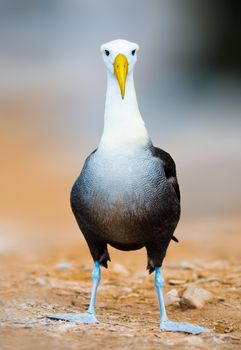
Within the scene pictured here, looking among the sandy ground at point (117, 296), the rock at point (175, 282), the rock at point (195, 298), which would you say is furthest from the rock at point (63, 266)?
the rock at point (195, 298)

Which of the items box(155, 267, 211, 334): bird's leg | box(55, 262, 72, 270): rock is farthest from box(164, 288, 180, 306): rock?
box(55, 262, 72, 270): rock

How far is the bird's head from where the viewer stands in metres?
6.32

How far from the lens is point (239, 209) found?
13.4 metres

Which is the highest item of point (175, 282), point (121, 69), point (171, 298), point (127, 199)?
point (121, 69)

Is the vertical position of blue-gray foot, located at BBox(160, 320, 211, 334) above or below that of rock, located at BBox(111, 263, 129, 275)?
above

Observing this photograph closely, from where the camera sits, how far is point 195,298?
7.59 meters

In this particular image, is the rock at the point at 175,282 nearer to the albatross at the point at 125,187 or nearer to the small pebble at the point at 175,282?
the small pebble at the point at 175,282

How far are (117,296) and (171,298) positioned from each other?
0.65 meters

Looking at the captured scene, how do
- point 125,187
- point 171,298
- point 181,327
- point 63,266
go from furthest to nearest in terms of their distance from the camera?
point 63,266 → point 171,298 → point 181,327 → point 125,187

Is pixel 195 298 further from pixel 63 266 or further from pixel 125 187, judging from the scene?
pixel 63 266

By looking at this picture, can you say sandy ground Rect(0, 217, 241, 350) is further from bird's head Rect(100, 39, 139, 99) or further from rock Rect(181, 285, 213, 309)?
bird's head Rect(100, 39, 139, 99)

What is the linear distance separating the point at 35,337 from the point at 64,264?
3.65 metres

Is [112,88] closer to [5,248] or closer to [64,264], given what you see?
[64,264]

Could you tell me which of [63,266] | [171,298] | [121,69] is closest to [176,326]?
[171,298]
